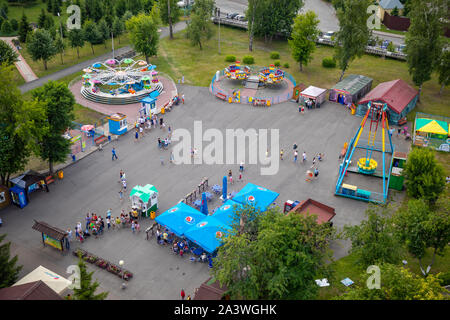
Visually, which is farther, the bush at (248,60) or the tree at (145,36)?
the bush at (248,60)

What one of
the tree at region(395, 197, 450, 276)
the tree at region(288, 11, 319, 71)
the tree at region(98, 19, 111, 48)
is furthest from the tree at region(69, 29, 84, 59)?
the tree at region(395, 197, 450, 276)

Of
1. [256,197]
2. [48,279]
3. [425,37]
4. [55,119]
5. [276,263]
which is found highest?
[425,37]

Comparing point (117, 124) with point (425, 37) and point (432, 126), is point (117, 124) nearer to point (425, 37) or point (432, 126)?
point (432, 126)

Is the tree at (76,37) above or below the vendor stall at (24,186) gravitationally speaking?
above

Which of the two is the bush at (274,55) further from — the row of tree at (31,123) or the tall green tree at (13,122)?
the tall green tree at (13,122)

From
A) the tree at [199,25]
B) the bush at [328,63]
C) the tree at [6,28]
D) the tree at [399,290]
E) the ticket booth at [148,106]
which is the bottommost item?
the ticket booth at [148,106]

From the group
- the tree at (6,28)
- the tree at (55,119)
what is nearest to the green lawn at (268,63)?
the tree at (55,119)

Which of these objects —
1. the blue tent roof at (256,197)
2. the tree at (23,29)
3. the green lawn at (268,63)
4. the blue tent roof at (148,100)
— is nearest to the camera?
the blue tent roof at (256,197)

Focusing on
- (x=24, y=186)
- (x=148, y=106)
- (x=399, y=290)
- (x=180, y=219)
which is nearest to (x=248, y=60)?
(x=148, y=106)
